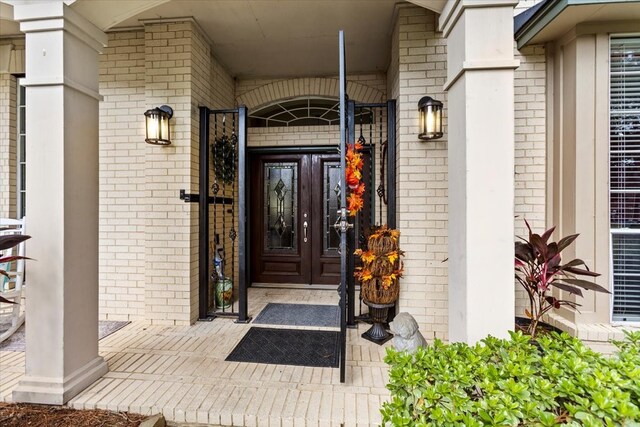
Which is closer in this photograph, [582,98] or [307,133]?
[582,98]

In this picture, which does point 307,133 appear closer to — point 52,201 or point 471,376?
point 52,201

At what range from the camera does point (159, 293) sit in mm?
3219

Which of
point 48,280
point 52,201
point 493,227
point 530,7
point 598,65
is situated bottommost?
point 48,280

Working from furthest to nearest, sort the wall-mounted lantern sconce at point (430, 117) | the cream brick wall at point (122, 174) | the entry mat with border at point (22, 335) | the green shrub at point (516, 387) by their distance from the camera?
the cream brick wall at point (122, 174)
the wall-mounted lantern sconce at point (430, 117)
the entry mat with border at point (22, 335)
the green shrub at point (516, 387)

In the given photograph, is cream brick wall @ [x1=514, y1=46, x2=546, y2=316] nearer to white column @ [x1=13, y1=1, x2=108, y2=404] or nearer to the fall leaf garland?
the fall leaf garland

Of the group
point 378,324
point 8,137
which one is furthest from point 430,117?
point 8,137

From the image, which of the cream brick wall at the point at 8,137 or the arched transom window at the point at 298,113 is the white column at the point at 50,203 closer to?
the cream brick wall at the point at 8,137

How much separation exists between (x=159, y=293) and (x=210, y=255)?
2.17 feet

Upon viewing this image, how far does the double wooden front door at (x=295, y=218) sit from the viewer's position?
14.8ft

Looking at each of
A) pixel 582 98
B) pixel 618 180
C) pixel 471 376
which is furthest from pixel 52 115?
pixel 618 180

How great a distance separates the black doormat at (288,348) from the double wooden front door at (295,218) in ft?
5.16

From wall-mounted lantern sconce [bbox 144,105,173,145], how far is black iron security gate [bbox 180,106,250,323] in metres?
0.36

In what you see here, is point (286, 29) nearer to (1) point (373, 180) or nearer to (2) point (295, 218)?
(1) point (373, 180)

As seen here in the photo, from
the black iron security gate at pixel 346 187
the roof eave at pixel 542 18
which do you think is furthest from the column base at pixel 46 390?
the roof eave at pixel 542 18
